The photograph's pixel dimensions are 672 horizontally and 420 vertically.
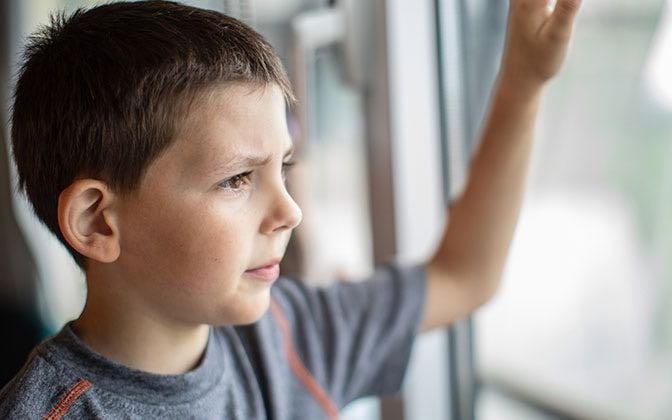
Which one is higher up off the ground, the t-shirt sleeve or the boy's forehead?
the boy's forehead

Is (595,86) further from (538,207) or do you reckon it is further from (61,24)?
(61,24)

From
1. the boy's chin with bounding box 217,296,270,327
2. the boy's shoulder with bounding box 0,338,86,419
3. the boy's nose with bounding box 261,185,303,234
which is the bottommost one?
the boy's shoulder with bounding box 0,338,86,419

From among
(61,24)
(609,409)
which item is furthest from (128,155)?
(609,409)

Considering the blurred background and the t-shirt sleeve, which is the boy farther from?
the blurred background

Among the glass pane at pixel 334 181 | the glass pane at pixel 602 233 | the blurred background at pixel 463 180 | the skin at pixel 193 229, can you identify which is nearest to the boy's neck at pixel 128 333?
the skin at pixel 193 229

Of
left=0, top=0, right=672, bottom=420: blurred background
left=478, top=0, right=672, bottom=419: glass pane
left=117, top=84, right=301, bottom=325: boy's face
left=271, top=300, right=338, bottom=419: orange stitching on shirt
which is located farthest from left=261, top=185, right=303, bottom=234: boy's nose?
left=478, top=0, right=672, bottom=419: glass pane

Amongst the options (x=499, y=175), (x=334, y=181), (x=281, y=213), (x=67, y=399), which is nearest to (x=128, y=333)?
(x=67, y=399)

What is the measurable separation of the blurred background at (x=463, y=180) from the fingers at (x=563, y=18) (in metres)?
0.27

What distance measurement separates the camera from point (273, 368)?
32.2 inches

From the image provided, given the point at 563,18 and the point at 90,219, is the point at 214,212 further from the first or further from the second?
the point at 563,18

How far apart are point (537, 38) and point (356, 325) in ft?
1.27

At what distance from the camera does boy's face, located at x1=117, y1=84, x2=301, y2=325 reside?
61cm

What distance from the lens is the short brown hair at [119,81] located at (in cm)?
60

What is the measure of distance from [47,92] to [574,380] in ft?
2.94
